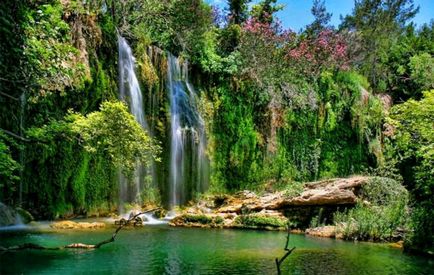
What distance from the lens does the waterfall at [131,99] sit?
22.9 m

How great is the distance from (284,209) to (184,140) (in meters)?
7.22

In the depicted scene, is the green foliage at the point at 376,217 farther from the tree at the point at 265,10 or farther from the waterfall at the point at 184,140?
the tree at the point at 265,10

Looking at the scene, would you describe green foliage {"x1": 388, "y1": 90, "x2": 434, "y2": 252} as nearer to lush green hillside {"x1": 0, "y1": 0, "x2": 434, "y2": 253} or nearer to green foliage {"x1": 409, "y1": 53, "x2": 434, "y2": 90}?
lush green hillside {"x1": 0, "y1": 0, "x2": 434, "y2": 253}

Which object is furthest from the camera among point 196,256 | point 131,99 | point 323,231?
point 131,99

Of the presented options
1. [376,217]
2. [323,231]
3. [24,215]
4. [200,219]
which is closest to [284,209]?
[323,231]

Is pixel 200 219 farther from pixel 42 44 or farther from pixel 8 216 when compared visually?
pixel 42 44

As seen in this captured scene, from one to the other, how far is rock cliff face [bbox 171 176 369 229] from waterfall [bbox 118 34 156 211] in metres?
3.48

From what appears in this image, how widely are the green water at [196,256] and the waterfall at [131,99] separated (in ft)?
19.9

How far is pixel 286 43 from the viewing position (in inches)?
1250

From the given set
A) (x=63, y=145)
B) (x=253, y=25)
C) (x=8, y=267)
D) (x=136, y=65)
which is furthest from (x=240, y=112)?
(x=8, y=267)

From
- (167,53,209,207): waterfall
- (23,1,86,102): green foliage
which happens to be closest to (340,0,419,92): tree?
(167,53,209,207): waterfall

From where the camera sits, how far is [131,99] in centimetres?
2325

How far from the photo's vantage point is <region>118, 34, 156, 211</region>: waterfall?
2286 cm

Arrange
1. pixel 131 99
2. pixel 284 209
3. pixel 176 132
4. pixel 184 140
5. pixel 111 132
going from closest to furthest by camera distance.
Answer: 1. pixel 111 132
2. pixel 284 209
3. pixel 131 99
4. pixel 176 132
5. pixel 184 140
